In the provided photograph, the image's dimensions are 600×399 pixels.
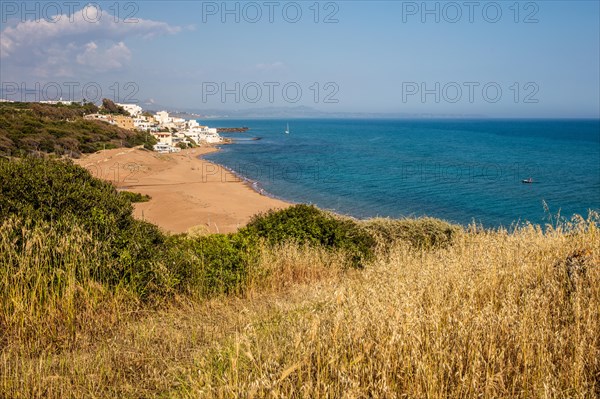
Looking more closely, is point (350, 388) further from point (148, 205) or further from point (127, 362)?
point (148, 205)

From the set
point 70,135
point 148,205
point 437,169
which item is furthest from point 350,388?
point 437,169

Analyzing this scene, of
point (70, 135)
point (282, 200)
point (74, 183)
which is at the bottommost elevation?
point (282, 200)

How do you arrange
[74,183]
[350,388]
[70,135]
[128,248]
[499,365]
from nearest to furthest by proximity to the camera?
[350,388] → [499,365] → [128,248] → [74,183] → [70,135]

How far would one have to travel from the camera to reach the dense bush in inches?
413

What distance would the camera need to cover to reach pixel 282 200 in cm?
3603

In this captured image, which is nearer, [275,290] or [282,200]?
[275,290]

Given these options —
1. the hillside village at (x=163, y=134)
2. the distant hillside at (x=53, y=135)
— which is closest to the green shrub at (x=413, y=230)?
the distant hillside at (x=53, y=135)

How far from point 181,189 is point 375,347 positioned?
36683 mm

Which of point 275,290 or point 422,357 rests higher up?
point 422,357

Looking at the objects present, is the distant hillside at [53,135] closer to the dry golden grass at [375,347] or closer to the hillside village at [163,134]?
the hillside village at [163,134]

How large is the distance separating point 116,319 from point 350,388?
11.5ft

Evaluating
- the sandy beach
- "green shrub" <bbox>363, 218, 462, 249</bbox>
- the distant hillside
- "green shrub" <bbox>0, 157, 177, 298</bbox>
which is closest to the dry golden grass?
"green shrub" <bbox>0, 157, 177, 298</bbox>

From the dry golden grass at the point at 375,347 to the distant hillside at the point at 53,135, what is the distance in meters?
30.1

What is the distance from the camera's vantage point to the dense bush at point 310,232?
34.4 ft
